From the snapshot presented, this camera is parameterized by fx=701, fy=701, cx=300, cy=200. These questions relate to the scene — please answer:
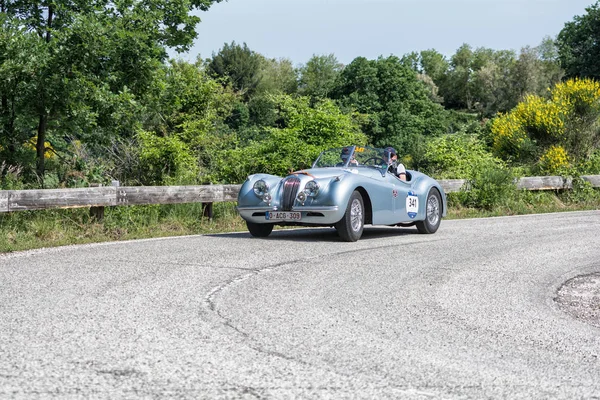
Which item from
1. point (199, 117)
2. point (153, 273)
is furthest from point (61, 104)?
point (199, 117)

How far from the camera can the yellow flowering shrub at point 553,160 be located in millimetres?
26083

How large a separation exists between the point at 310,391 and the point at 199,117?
133 feet

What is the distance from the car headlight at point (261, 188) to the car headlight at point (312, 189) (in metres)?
0.69

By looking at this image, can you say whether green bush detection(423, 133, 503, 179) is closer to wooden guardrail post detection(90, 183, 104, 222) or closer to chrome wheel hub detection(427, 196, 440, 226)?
chrome wheel hub detection(427, 196, 440, 226)

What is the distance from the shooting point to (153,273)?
24.4 feet

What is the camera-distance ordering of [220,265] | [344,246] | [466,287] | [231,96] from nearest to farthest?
[466,287] < [220,265] < [344,246] < [231,96]

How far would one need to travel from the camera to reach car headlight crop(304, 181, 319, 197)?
10750 mm

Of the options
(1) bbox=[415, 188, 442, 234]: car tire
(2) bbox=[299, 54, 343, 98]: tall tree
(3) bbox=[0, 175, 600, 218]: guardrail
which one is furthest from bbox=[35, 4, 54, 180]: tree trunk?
(2) bbox=[299, 54, 343, 98]: tall tree

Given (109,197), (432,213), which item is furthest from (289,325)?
(432,213)

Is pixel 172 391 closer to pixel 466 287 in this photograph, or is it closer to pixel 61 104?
pixel 466 287

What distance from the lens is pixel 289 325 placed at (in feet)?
17.0

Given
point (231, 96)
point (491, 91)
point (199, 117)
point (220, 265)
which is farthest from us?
point (491, 91)

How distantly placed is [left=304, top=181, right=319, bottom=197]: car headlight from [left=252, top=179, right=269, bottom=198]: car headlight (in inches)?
27.2

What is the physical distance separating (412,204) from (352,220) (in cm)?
193
